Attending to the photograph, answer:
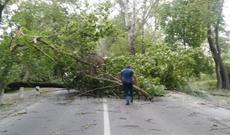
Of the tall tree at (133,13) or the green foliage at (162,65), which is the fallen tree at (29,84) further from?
the tall tree at (133,13)

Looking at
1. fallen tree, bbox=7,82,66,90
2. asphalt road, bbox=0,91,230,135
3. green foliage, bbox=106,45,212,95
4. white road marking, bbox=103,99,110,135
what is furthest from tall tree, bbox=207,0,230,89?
white road marking, bbox=103,99,110,135

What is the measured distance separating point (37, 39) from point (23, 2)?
1611 cm

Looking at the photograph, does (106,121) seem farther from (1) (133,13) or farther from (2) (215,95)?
(1) (133,13)

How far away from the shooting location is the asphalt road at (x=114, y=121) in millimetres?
12930

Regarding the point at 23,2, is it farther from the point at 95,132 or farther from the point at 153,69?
the point at 95,132

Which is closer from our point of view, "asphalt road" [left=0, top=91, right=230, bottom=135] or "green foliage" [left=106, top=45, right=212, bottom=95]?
"asphalt road" [left=0, top=91, right=230, bottom=135]

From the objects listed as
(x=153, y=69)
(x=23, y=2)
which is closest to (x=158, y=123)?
(x=153, y=69)

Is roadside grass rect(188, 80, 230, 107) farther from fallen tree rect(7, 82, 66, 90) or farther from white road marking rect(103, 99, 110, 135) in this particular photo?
fallen tree rect(7, 82, 66, 90)

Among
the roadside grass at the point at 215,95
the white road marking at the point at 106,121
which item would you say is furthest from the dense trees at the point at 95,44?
the white road marking at the point at 106,121

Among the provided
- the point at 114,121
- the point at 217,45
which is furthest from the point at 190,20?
the point at 114,121

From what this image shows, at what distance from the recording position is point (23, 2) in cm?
3469

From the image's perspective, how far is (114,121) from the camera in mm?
14922

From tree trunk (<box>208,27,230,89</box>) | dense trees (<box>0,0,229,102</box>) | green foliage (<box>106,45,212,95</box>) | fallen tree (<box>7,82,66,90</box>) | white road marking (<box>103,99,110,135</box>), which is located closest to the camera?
white road marking (<box>103,99,110,135</box>)

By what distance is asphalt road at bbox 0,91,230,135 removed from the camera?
12.9m
